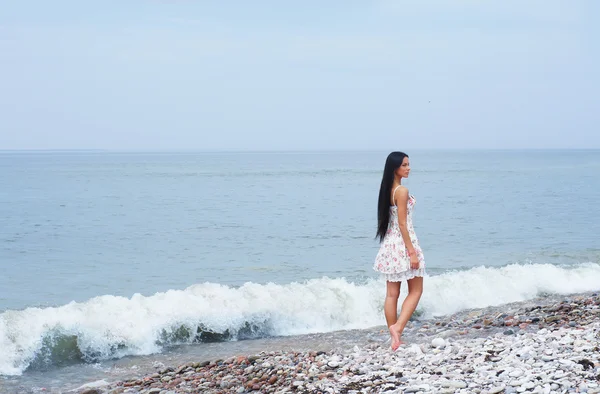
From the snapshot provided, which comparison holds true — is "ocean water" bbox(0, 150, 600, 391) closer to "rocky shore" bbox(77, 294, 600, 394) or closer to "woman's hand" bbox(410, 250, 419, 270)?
"rocky shore" bbox(77, 294, 600, 394)

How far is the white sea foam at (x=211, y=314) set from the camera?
1230 cm

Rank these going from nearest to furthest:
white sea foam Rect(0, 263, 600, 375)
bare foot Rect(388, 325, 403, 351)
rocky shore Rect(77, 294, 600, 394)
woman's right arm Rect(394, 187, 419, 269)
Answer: rocky shore Rect(77, 294, 600, 394) < woman's right arm Rect(394, 187, 419, 269) < bare foot Rect(388, 325, 403, 351) < white sea foam Rect(0, 263, 600, 375)

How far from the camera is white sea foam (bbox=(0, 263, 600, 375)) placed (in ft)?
40.4

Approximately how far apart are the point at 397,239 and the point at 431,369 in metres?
1.79

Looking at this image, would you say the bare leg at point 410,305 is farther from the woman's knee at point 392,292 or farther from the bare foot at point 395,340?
the woman's knee at point 392,292

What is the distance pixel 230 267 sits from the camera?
21.3m

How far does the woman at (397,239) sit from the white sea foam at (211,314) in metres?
5.42


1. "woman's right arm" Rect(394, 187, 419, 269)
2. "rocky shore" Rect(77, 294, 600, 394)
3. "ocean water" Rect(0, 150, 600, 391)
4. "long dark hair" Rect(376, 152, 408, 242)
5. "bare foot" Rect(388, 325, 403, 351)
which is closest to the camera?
"rocky shore" Rect(77, 294, 600, 394)

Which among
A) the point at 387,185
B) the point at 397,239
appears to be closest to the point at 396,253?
the point at 397,239

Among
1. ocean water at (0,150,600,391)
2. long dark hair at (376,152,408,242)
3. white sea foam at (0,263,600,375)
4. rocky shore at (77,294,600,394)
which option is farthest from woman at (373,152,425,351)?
white sea foam at (0,263,600,375)

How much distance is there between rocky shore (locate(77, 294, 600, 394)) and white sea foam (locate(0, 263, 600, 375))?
101 inches

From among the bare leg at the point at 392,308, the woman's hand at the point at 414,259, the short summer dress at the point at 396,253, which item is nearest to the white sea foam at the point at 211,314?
the bare leg at the point at 392,308

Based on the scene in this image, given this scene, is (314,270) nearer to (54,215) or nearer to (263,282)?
(263,282)

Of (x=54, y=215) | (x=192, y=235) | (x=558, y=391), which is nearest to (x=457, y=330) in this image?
(x=558, y=391)
